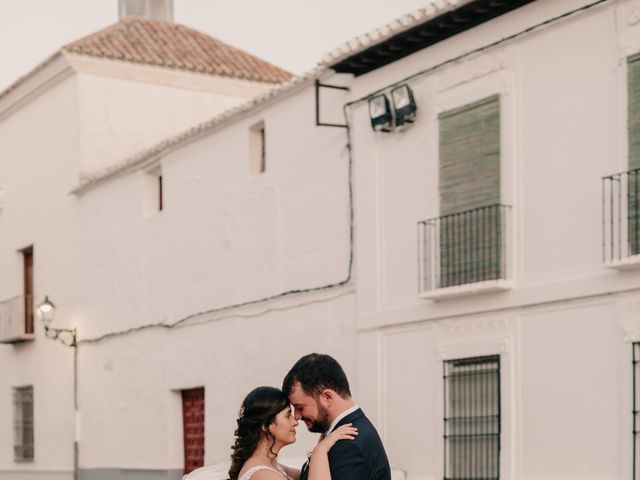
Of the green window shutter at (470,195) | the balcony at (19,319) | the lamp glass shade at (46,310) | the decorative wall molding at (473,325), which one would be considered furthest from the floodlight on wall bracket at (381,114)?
the balcony at (19,319)

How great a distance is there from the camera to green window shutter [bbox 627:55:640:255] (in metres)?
11.6

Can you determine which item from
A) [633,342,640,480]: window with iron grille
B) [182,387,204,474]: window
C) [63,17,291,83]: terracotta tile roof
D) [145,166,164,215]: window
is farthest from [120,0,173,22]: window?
[633,342,640,480]: window with iron grille

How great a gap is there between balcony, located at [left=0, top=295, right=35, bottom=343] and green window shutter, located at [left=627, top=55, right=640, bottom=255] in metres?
14.3

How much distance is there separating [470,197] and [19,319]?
41.2ft

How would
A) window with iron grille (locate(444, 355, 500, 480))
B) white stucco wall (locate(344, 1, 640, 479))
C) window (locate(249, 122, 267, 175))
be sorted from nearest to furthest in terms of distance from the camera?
white stucco wall (locate(344, 1, 640, 479)), window with iron grille (locate(444, 355, 500, 480)), window (locate(249, 122, 267, 175))

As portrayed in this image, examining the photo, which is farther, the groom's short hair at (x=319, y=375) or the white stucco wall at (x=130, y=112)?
the white stucco wall at (x=130, y=112)

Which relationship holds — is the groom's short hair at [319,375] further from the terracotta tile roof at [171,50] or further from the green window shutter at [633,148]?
the terracotta tile roof at [171,50]

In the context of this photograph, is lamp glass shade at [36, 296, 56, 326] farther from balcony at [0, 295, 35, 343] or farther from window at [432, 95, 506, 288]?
window at [432, 95, 506, 288]

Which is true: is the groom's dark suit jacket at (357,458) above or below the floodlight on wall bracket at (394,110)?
below

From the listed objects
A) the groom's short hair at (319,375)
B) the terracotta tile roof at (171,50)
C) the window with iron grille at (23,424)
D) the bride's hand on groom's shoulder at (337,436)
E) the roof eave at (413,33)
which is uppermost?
the terracotta tile roof at (171,50)

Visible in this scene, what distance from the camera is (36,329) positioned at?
77.8ft

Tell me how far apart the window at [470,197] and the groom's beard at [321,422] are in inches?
308

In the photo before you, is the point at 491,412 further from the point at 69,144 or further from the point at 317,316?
the point at 69,144

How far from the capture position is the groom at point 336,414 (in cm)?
508
